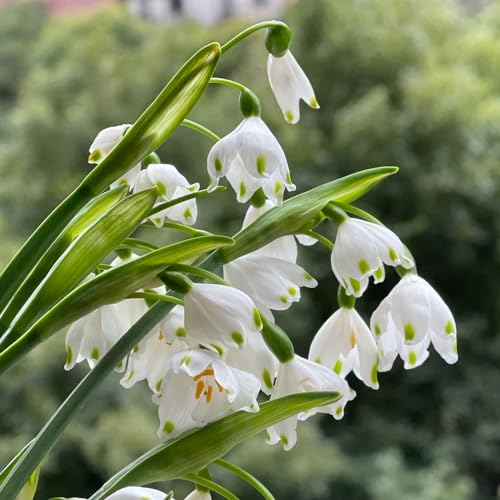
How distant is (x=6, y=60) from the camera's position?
211 inches

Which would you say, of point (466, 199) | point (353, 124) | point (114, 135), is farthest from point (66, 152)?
point (114, 135)

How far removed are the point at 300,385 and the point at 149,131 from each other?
83 mm

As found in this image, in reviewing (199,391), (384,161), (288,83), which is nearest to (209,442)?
(199,391)

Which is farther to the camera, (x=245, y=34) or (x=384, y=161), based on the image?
(x=384, y=161)

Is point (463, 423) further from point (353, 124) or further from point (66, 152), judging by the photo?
point (66, 152)

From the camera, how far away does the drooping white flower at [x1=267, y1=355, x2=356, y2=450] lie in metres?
0.29

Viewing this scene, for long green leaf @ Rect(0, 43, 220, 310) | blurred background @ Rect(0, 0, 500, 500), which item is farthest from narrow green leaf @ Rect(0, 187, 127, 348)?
blurred background @ Rect(0, 0, 500, 500)

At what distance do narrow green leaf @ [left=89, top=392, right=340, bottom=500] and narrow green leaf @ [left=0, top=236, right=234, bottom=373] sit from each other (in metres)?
0.04

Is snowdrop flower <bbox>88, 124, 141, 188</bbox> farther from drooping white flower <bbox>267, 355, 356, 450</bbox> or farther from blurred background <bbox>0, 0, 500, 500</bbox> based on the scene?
blurred background <bbox>0, 0, 500, 500</bbox>

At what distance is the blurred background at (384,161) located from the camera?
3318mm

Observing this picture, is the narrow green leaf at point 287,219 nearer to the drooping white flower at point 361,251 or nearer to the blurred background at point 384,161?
the drooping white flower at point 361,251

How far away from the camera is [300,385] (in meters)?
0.29

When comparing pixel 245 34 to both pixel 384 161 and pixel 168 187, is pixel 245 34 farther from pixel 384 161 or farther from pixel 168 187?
pixel 384 161

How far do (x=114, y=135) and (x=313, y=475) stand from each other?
8.56ft
